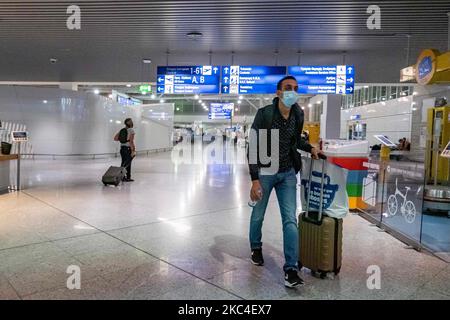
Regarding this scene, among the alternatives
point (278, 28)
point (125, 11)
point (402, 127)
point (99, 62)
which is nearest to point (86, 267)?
point (125, 11)

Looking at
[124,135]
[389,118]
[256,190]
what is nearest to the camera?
[256,190]

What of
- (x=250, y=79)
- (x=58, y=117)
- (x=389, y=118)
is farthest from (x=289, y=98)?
(x=389, y=118)

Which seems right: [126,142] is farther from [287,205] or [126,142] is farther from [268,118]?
[287,205]

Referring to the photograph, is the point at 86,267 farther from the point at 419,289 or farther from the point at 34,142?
the point at 34,142

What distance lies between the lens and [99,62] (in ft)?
38.4

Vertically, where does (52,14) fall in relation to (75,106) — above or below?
above

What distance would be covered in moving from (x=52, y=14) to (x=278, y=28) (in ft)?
14.8

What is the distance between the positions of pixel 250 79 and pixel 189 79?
68.7 inches

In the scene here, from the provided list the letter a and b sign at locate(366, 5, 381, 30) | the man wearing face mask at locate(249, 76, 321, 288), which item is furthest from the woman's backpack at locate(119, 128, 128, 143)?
the man wearing face mask at locate(249, 76, 321, 288)

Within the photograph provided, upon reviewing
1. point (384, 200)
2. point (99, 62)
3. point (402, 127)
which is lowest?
point (384, 200)

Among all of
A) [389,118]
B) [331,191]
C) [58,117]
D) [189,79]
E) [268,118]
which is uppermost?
[189,79]

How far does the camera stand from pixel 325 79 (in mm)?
9938

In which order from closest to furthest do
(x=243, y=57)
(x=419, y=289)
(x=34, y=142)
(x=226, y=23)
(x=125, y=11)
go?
(x=419, y=289) → (x=125, y=11) → (x=226, y=23) → (x=243, y=57) → (x=34, y=142)

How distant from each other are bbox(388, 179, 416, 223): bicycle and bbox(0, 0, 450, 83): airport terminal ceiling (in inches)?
130
